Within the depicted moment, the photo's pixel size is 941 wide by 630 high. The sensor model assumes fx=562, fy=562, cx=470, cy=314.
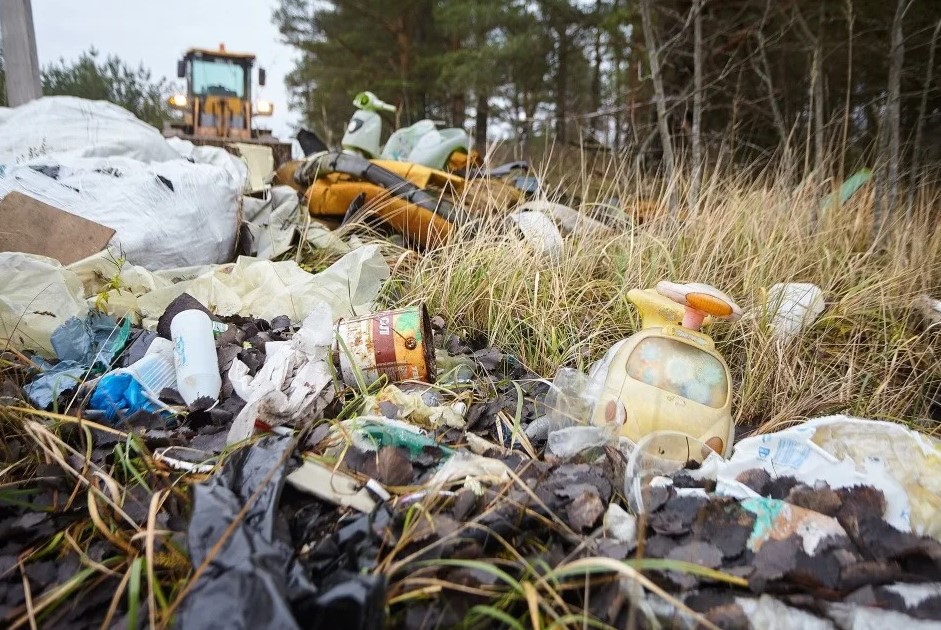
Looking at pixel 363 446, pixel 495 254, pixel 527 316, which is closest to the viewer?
pixel 363 446

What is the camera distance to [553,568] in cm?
97

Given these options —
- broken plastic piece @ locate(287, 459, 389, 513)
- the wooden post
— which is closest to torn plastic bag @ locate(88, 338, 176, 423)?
broken plastic piece @ locate(287, 459, 389, 513)

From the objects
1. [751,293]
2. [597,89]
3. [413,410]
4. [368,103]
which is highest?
[597,89]

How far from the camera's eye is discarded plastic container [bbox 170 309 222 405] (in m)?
1.53

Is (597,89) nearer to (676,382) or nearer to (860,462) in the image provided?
(676,382)

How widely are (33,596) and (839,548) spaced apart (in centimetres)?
139

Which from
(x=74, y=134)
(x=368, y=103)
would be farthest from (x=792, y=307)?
(x=74, y=134)

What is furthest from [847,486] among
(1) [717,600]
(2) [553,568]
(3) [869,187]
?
(3) [869,187]

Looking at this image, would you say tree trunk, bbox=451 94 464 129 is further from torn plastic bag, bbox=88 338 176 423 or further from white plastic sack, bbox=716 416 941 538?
white plastic sack, bbox=716 416 941 538

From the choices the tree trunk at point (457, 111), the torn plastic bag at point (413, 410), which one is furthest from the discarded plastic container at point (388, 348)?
the tree trunk at point (457, 111)

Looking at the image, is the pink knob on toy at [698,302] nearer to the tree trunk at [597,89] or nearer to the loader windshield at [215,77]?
the tree trunk at [597,89]

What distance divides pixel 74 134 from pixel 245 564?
2817 mm

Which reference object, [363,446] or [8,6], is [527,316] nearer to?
[363,446]

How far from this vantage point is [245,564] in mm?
822
